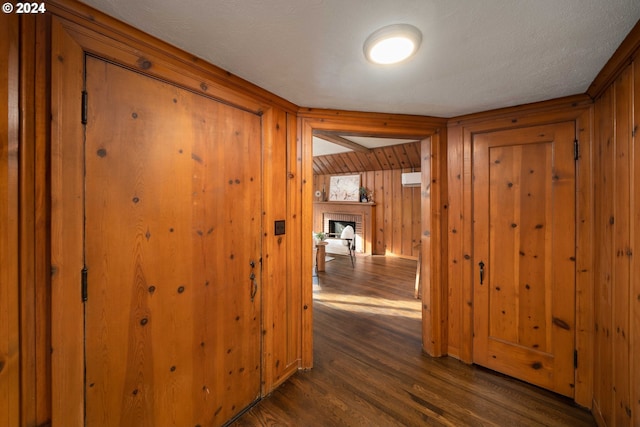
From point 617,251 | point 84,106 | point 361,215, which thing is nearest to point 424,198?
point 617,251

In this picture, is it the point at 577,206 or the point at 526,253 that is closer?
the point at 577,206

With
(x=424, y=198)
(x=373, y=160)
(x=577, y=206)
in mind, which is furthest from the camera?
(x=373, y=160)

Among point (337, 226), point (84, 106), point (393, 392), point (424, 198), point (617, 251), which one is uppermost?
point (84, 106)

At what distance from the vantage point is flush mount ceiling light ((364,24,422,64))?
107 cm

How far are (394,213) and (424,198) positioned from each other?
160 inches

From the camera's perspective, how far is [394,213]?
6.32 metres

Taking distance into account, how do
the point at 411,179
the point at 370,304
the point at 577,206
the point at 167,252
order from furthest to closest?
the point at 411,179 < the point at 370,304 < the point at 577,206 < the point at 167,252

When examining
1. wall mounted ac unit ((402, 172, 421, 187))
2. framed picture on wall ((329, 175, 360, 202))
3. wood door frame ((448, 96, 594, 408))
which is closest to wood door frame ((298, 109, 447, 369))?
wood door frame ((448, 96, 594, 408))

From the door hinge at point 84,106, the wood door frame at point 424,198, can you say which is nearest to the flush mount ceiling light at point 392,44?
the wood door frame at point 424,198

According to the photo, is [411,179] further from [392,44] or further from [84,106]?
[84,106]

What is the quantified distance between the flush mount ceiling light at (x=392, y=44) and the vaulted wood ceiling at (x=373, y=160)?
3.91 metres

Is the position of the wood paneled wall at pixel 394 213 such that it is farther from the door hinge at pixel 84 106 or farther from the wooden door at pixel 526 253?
the door hinge at pixel 84 106

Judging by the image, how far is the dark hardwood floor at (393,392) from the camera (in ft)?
5.33

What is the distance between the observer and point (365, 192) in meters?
6.76
